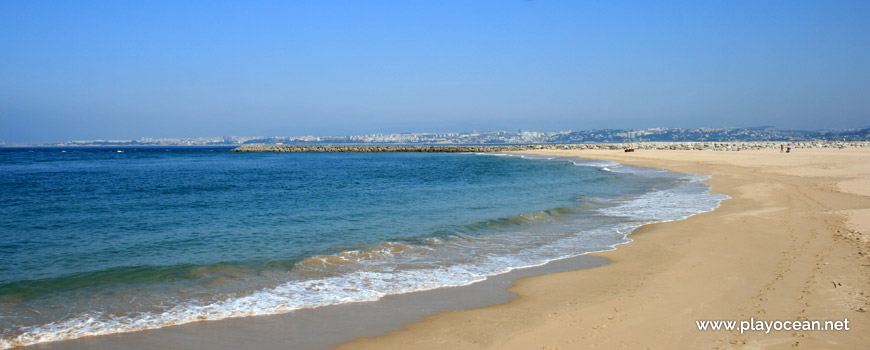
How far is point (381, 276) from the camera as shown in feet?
29.7

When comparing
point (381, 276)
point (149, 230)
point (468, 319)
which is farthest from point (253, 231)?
point (468, 319)

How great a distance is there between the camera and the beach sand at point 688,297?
221 inches

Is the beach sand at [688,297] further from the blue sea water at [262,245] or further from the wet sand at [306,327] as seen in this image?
the blue sea water at [262,245]

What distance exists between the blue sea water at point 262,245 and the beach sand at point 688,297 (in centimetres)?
158

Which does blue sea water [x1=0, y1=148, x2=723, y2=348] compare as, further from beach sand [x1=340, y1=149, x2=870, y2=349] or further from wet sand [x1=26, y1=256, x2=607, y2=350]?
beach sand [x1=340, y1=149, x2=870, y2=349]

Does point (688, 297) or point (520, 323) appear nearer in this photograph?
point (520, 323)

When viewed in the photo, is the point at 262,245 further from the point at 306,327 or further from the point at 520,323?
the point at 520,323

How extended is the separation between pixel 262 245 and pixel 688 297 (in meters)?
8.84

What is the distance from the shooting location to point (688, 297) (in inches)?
281

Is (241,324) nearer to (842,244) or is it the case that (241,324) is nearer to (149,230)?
(149,230)

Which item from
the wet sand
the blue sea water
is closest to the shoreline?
the wet sand

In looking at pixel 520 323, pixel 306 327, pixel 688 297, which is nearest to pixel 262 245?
pixel 306 327

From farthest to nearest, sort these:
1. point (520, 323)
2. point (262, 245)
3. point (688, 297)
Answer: point (262, 245), point (688, 297), point (520, 323)

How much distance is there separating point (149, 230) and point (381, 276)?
8.44 meters
